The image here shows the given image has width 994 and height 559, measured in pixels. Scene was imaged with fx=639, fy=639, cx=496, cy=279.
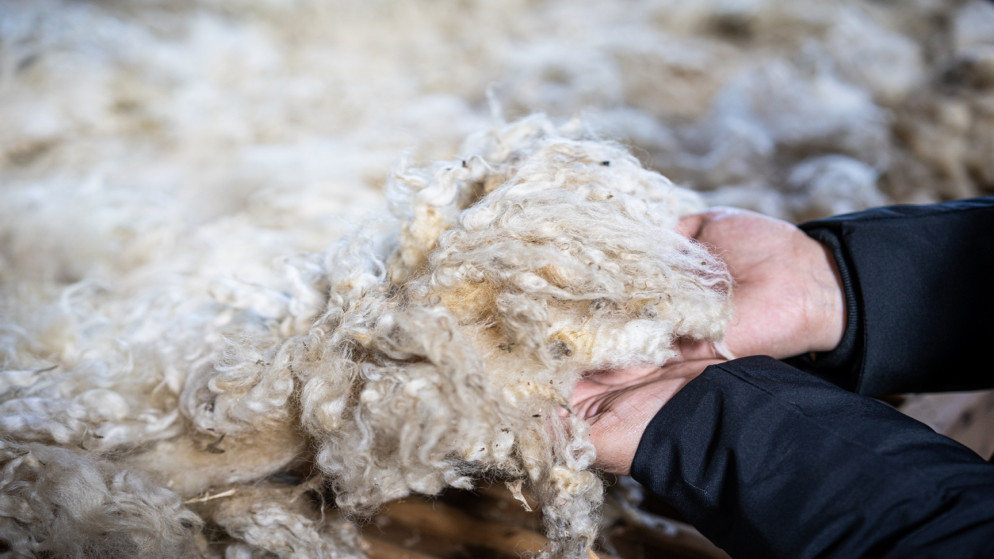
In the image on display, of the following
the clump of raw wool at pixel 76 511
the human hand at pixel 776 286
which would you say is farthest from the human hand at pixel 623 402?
the clump of raw wool at pixel 76 511

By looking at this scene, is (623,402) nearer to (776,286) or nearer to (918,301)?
(776,286)

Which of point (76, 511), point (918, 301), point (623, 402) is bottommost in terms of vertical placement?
point (76, 511)

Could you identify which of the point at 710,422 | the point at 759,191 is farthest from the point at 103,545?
the point at 759,191

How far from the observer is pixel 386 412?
0.67 metres

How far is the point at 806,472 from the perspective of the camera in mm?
650

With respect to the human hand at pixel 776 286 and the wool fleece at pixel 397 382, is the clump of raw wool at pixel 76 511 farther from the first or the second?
the human hand at pixel 776 286

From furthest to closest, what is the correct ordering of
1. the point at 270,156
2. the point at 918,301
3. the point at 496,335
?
1. the point at 270,156
2. the point at 918,301
3. the point at 496,335

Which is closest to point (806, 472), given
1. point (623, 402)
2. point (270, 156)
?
point (623, 402)

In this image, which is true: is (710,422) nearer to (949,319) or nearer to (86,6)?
(949,319)

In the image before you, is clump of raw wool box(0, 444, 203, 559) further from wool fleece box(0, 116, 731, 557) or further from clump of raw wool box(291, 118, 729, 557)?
clump of raw wool box(291, 118, 729, 557)

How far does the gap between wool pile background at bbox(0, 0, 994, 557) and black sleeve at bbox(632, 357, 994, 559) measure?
0.12 metres

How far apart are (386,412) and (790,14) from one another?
194 centimetres

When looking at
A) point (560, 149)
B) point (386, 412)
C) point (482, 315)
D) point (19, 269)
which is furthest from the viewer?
point (19, 269)

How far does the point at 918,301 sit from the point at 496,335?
64 cm
